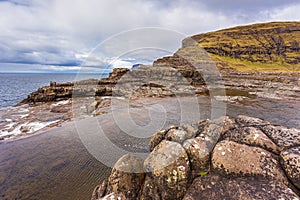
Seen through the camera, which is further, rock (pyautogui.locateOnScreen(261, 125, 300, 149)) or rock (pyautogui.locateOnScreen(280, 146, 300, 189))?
rock (pyautogui.locateOnScreen(261, 125, 300, 149))

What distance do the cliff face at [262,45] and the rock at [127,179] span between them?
427 ft

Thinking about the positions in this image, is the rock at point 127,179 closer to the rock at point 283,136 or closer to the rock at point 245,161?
the rock at point 245,161

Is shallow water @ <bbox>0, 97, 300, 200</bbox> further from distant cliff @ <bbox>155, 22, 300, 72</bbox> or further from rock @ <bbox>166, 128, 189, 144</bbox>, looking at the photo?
distant cliff @ <bbox>155, 22, 300, 72</bbox>

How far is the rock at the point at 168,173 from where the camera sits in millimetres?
4723

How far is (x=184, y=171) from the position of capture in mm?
4812

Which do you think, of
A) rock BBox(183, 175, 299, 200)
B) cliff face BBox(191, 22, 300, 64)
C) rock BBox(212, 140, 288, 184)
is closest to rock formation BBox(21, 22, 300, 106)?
cliff face BBox(191, 22, 300, 64)

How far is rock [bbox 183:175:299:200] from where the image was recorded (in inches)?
147

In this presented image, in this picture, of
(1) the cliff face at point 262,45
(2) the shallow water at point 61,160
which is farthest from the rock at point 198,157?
(1) the cliff face at point 262,45

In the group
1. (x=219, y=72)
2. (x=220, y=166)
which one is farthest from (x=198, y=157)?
(x=219, y=72)

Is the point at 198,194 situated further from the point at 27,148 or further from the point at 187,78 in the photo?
the point at 187,78

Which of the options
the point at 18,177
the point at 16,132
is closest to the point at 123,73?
the point at 16,132

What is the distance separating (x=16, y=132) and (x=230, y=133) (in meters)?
18.5

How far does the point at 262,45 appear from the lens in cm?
12394

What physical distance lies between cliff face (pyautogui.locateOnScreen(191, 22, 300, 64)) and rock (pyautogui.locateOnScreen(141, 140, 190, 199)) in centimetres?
12996
